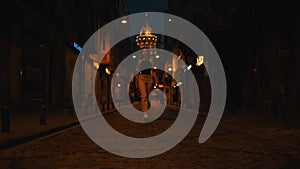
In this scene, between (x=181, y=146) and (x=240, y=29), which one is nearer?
(x=181, y=146)

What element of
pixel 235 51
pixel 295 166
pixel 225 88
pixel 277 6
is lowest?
pixel 295 166

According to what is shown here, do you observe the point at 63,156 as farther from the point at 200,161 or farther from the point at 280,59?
the point at 280,59

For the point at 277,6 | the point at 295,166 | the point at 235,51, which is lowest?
the point at 295,166

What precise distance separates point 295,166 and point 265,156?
107 centimetres

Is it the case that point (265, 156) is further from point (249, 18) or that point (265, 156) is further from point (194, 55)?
point (194, 55)

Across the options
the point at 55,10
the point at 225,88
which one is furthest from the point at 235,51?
the point at 55,10

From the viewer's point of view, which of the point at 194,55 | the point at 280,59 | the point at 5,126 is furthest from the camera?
the point at 194,55

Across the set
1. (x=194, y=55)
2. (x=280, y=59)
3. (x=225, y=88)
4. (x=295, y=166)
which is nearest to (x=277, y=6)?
(x=280, y=59)

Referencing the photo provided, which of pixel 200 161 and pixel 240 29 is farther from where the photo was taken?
pixel 240 29

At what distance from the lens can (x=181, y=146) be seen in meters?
8.61

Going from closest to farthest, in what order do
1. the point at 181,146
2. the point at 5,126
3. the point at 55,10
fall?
the point at 181,146 → the point at 5,126 → the point at 55,10

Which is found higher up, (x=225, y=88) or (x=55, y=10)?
(x=55, y=10)

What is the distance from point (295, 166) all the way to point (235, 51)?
24596 millimetres

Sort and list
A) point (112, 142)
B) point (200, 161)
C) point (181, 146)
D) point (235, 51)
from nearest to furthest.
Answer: point (200, 161) < point (181, 146) < point (112, 142) < point (235, 51)
